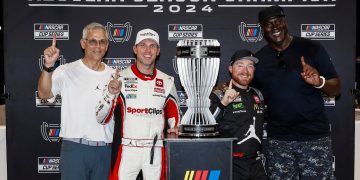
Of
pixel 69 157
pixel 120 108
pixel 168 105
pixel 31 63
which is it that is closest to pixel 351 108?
pixel 168 105

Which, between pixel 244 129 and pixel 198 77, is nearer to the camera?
pixel 198 77

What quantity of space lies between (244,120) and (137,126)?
2.14 ft

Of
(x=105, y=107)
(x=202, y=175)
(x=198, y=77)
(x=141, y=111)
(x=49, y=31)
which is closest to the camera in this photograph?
(x=202, y=175)

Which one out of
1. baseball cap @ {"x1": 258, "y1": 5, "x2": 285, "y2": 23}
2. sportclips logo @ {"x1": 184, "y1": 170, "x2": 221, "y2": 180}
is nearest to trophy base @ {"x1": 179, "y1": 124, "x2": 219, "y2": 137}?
sportclips logo @ {"x1": 184, "y1": 170, "x2": 221, "y2": 180}

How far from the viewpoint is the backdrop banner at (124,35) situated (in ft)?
10.5

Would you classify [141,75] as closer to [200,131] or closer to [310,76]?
[200,131]

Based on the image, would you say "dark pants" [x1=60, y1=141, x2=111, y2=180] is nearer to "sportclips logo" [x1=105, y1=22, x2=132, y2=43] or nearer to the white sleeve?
the white sleeve

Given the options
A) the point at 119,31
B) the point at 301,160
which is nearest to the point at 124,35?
the point at 119,31

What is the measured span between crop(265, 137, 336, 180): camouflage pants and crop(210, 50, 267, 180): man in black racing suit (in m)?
0.17

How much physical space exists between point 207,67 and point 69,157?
1030 millimetres

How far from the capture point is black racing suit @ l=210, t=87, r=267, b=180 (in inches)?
92.4

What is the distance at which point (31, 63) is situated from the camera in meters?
3.23

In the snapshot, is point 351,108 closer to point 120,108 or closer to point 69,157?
point 120,108

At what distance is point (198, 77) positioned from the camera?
2.04 m
